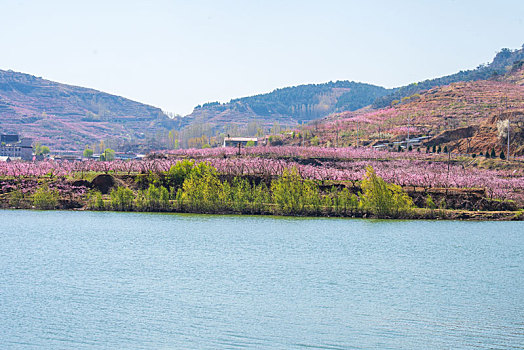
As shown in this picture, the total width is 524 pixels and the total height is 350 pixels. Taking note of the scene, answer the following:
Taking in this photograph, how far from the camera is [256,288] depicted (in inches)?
1108

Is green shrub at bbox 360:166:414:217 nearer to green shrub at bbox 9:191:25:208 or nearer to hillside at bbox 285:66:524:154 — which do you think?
green shrub at bbox 9:191:25:208

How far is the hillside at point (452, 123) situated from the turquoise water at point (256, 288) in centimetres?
6729

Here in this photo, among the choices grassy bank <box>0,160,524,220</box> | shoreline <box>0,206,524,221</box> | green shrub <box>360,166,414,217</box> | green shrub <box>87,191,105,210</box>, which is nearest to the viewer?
green shrub <box>360,166,414,217</box>

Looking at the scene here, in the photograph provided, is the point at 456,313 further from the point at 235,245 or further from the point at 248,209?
the point at 248,209

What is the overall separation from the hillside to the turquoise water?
67286 mm

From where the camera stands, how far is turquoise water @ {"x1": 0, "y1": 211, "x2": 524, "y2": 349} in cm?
2139

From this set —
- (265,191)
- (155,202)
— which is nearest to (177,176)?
(155,202)

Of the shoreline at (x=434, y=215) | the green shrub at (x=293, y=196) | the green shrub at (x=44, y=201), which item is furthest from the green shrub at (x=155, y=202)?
the green shrub at (x=293, y=196)

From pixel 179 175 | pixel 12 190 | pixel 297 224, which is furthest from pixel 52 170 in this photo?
pixel 297 224

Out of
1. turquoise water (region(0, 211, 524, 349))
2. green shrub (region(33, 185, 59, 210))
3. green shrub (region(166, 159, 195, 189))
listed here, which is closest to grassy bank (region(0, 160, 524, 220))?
green shrub (region(33, 185, 59, 210))

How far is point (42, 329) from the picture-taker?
2159 centimetres

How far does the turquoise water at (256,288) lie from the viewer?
70.2 ft

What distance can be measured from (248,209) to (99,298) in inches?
1310

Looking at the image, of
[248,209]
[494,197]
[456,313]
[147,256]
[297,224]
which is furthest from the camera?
[494,197]
